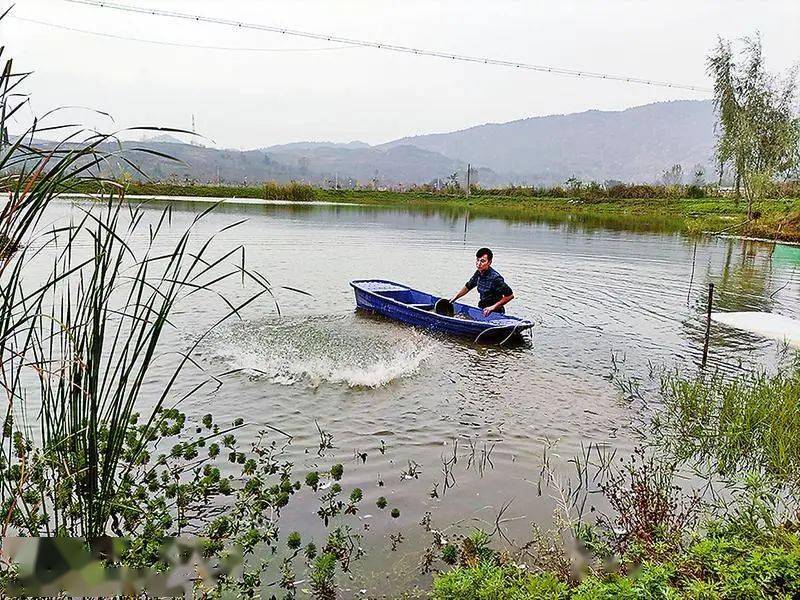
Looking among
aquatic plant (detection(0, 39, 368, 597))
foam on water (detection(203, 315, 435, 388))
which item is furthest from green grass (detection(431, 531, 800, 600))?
foam on water (detection(203, 315, 435, 388))

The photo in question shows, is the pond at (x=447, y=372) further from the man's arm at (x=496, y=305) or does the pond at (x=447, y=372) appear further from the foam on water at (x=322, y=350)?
the man's arm at (x=496, y=305)

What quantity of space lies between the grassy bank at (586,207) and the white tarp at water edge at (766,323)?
1946 centimetres

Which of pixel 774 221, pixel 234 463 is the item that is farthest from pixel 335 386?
pixel 774 221

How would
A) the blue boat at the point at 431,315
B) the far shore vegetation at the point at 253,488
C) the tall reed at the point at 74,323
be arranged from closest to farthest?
the tall reed at the point at 74,323 → the far shore vegetation at the point at 253,488 → the blue boat at the point at 431,315

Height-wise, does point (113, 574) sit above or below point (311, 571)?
above

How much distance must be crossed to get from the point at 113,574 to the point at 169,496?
2113mm

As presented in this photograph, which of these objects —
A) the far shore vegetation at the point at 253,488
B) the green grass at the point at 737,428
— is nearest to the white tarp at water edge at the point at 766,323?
the far shore vegetation at the point at 253,488

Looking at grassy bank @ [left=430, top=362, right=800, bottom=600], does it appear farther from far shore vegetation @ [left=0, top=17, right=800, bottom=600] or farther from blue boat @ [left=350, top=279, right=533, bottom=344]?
blue boat @ [left=350, top=279, right=533, bottom=344]

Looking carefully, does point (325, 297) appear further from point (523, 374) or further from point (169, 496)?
point (169, 496)

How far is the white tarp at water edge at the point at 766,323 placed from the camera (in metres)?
11.3

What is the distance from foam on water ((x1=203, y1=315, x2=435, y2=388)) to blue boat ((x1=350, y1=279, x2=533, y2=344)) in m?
0.36

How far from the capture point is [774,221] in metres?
32.1

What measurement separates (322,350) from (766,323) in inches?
341

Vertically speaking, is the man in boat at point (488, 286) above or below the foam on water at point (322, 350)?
above
